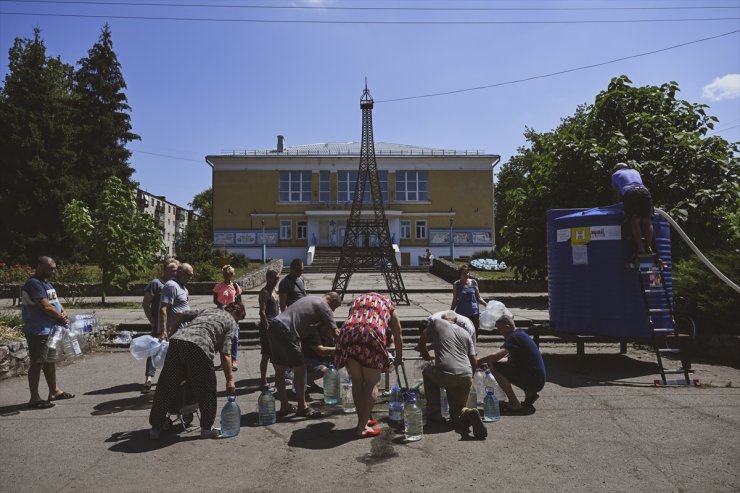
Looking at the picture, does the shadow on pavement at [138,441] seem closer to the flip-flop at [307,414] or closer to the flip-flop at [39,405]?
the flip-flop at [307,414]

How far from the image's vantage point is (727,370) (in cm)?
869

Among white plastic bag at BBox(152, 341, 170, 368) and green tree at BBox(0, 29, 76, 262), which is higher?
green tree at BBox(0, 29, 76, 262)

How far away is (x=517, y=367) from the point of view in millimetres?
6398

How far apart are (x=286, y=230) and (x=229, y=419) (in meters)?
39.6

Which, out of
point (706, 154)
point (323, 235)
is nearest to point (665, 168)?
point (706, 154)

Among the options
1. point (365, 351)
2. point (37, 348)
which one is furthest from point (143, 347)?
point (365, 351)

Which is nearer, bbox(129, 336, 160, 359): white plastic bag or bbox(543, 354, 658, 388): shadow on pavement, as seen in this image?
bbox(129, 336, 160, 359): white plastic bag

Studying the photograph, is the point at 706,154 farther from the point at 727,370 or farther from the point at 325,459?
the point at 325,459

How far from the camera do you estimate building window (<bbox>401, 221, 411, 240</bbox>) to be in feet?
145

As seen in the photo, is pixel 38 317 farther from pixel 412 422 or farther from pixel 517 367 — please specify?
pixel 517 367

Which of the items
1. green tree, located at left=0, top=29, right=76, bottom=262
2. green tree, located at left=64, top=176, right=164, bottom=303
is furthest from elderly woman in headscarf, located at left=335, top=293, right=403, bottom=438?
green tree, located at left=0, top=29, right=76, bottom=262

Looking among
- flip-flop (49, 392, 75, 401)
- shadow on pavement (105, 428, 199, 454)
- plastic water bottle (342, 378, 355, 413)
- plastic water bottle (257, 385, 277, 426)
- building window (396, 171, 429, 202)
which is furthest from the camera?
building window (396, 171, 429, 202)

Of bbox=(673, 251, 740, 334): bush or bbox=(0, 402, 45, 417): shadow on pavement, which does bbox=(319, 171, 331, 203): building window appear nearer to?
bbox=(673, 251, 740, 334): bush

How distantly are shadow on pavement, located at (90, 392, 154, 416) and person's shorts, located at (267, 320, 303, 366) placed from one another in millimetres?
2153
